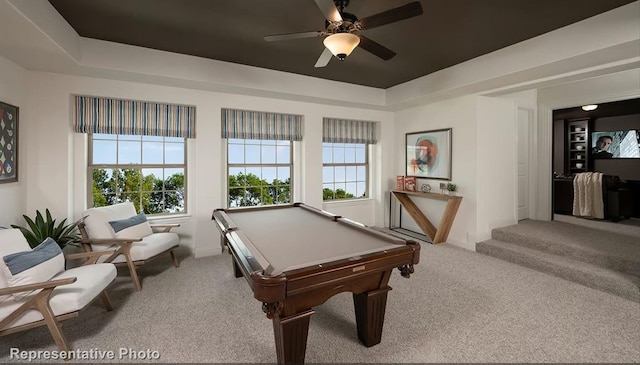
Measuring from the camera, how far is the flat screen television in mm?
6031

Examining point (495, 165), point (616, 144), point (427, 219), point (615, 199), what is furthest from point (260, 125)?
point (616, 144)

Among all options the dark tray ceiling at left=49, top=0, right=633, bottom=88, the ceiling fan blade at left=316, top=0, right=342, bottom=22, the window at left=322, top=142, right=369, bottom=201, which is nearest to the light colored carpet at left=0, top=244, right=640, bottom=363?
the ceiling fan blade at left=316, top=0, right=342, bottom=22

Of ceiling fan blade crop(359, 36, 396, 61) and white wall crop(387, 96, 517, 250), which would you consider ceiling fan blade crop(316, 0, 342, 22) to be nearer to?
ceiling fan blade crop(359, 36, 396, 61)

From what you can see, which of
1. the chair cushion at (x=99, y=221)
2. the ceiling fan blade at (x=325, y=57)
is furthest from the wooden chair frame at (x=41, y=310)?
the ceiling fan blade at (x=325, y=57)

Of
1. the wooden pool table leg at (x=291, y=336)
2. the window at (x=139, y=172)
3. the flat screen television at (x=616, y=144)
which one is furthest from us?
the flat screen television at (x=616, y=144)

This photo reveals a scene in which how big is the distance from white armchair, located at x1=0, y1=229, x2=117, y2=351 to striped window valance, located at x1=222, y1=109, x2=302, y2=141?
100 inches

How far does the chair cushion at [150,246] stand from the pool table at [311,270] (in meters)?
1.13

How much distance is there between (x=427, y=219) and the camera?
5102 millimetres

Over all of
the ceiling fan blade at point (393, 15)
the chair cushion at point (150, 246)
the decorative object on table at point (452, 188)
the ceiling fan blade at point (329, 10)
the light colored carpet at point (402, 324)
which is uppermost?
the ceiling fan blade at point (329, 10)

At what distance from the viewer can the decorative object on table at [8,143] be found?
277cm

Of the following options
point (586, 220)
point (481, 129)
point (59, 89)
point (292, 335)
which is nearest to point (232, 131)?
point (59, 89)

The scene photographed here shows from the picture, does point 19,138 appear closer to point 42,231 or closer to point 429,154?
point 42,231

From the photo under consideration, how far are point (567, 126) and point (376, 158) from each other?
530 cm

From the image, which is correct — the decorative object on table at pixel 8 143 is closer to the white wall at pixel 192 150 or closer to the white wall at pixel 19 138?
the white wall at pixel 19 138
